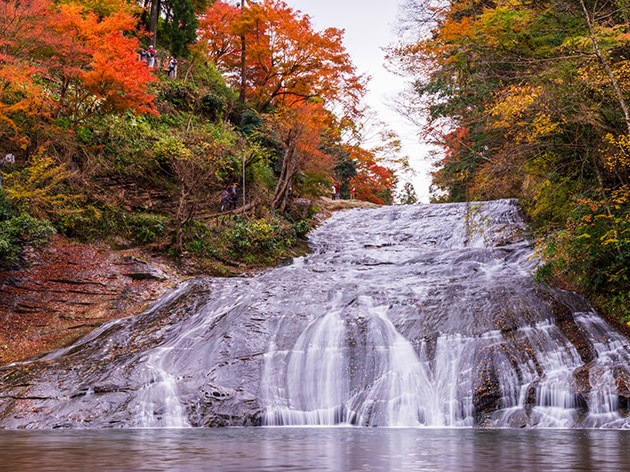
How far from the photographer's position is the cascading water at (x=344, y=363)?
19.8 feet

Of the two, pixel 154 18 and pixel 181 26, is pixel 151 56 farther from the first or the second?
pixel 181 26

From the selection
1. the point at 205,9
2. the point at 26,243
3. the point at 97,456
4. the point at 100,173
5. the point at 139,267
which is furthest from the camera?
the point at 205,9

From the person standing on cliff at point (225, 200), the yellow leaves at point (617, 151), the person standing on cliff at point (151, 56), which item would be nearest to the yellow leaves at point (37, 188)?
the person standing on cliff at point (225, 200)

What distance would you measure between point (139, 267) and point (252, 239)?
13.7ft

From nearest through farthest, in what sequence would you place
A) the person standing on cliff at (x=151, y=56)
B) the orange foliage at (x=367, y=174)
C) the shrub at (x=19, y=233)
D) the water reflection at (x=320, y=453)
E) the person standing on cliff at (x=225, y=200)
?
the water reflection at (x=320, y=453), the shrub at (x=19, y=233), the person standing on cliff at (x=225, y=200), the person standing on cliff at (x=151, y=56), the orange foliage at (x=367, y=174)

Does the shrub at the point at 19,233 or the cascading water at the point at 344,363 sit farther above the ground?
the shrub at the point at 19,233

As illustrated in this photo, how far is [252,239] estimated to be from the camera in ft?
49.3

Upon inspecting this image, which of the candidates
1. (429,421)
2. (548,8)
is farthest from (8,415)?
(548,8)

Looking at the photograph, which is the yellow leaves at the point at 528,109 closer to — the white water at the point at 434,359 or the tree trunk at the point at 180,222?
the white water at the point at 434,359

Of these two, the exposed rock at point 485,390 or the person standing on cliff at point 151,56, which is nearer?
the exposed rock at point 485,390

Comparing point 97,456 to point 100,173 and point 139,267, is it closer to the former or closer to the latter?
point 139,267

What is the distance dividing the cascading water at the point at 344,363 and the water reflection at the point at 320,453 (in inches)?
67.4

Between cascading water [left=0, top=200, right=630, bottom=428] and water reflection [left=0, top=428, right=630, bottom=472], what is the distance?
1711 millimetres

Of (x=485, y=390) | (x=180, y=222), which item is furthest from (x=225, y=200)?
(x=485, y=390)
